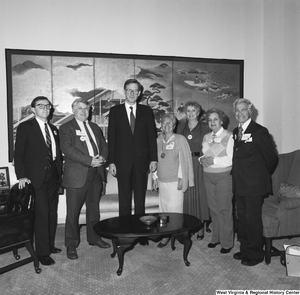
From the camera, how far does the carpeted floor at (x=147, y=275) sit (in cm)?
299

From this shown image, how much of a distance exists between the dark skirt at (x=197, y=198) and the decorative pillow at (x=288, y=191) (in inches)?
35.5

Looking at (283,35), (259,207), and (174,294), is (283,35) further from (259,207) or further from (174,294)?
(174,294)

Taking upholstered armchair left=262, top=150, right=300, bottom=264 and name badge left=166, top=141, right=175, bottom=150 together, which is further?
name badge left=166, top=141, right=175, bottom=150

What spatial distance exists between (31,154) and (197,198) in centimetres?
204

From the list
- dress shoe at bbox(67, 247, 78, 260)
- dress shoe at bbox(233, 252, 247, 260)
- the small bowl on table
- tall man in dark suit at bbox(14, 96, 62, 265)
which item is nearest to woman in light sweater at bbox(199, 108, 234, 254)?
dress shoe at bbox(233, 252, 247, 260)

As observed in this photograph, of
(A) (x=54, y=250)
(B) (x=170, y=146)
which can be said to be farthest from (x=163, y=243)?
(A) (x=54, y=250)

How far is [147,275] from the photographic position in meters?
3.28

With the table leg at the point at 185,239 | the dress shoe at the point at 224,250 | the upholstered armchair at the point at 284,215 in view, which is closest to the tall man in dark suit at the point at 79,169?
Answer: the table leg at the point at 185,239

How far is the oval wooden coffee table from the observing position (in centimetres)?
318

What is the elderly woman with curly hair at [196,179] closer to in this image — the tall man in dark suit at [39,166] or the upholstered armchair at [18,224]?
the tall man in dark suit at [39,166]

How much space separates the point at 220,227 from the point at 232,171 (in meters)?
0.69

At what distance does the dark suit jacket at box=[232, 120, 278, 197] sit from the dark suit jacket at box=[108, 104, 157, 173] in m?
1.04

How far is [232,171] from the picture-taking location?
3.69 meters

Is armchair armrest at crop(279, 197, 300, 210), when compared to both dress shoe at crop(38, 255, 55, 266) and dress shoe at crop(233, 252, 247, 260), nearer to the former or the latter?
dress shoe at crop(233, 252, 247, 260)
